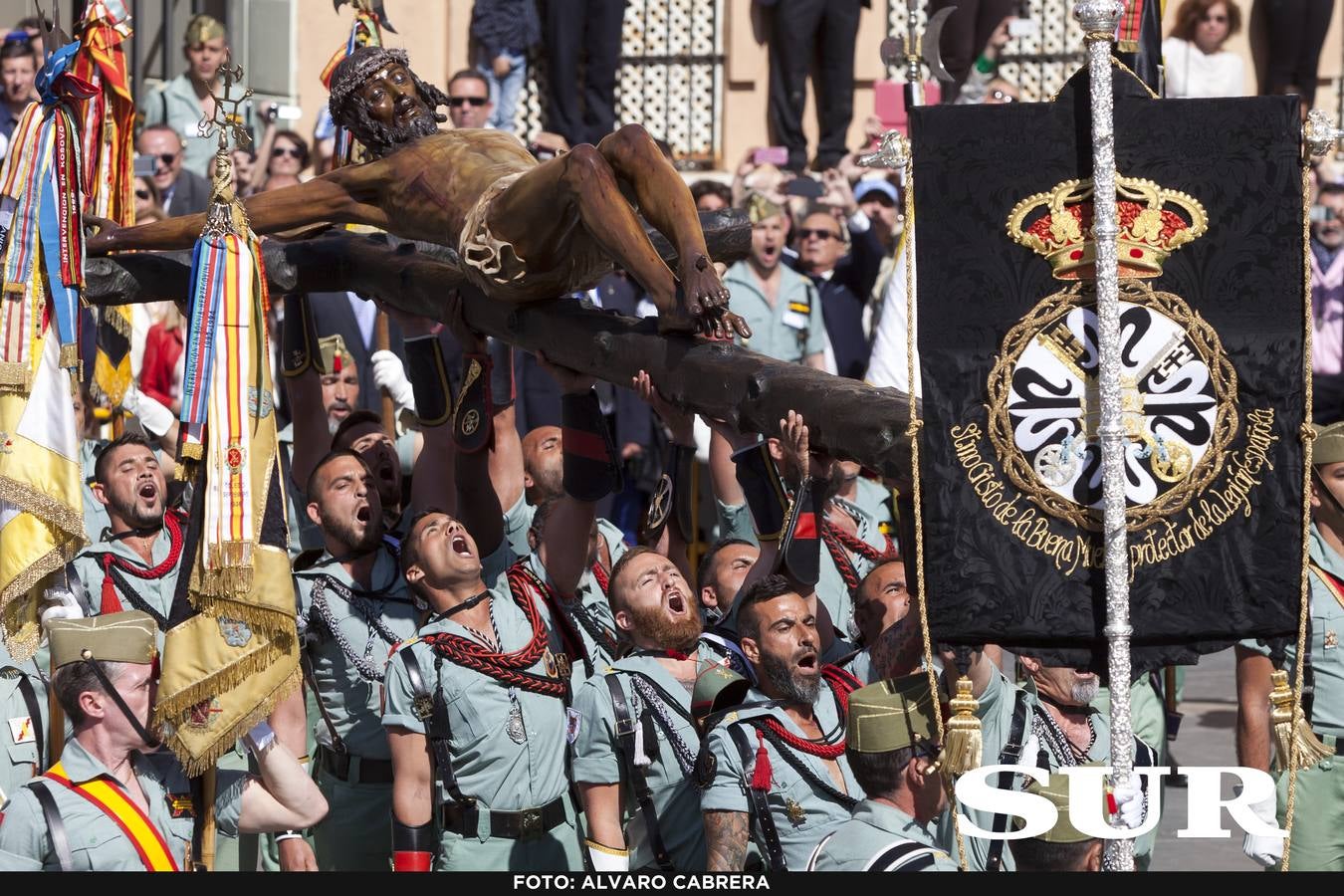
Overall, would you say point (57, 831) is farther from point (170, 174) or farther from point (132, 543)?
point (170, 174)

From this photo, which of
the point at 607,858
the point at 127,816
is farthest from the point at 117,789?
the point at 607,858

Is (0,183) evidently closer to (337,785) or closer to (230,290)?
(230,290)

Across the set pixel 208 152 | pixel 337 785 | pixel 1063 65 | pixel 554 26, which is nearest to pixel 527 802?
pixel 337 785

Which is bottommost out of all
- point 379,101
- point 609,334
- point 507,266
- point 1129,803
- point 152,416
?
point 1129,803

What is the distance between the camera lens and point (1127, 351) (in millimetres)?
4977

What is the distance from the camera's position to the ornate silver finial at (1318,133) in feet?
15.9

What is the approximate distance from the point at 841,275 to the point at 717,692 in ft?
19.6

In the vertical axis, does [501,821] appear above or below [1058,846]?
below

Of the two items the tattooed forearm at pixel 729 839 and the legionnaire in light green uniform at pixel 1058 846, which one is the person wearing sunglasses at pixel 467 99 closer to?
the tattooed forearm at pixel 729 839

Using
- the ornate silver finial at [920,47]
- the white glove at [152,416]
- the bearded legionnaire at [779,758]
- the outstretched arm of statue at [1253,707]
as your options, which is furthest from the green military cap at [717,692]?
the white glove at [152,416]

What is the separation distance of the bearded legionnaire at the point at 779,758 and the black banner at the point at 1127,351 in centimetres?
108

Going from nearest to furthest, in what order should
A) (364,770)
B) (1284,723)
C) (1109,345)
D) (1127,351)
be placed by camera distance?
(1109,345), (1127,351), (1284,723), (364,770)

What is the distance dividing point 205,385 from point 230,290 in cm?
30

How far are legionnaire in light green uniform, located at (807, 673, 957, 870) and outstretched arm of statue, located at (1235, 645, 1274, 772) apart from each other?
2.15 meters
